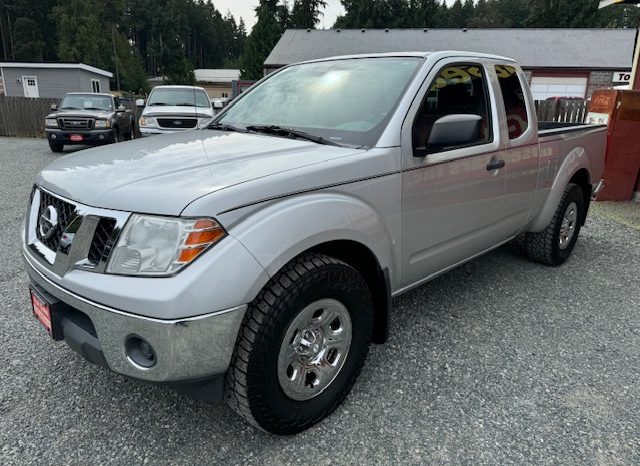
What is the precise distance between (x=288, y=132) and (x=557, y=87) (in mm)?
33361

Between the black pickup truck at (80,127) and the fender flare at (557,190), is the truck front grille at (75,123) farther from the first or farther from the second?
the fender flare at (557,190)

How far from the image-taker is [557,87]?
1228 inches

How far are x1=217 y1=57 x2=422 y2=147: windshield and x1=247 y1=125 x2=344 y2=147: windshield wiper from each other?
44 millimetres

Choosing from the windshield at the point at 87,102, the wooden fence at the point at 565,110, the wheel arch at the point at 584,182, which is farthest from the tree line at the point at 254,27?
the wheel arch at the point at 584,182

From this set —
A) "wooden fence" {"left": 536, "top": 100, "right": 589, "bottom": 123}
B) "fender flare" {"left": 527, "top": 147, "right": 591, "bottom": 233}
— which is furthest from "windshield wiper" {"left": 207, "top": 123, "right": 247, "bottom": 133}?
"wooden fence" {"left": 536, "top": 100, "right": 589, "bottom": 123}

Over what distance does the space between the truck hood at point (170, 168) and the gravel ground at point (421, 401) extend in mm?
1119

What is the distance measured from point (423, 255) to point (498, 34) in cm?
3719

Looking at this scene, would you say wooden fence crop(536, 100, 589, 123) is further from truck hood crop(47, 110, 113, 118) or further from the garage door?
the garage door

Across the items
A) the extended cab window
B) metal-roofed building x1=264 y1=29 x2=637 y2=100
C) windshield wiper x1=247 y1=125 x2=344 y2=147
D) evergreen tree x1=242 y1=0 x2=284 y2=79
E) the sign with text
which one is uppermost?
evergreen tree x1=242 y1=0 x2=284 y2=79

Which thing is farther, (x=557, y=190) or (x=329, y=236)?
(x=557, y=190)

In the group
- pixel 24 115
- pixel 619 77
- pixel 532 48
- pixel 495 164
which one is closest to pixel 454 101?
pixel 495 164

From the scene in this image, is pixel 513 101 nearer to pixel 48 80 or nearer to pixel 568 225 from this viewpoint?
pixel 568 225

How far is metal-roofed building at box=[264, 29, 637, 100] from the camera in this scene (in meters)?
30.6

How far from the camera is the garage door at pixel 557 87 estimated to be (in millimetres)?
30927
